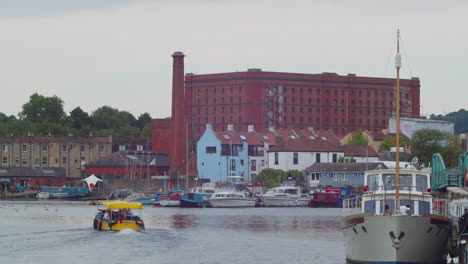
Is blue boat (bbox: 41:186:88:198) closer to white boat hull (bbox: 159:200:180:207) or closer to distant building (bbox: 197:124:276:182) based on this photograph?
distant building (bbox: 197:124:276:182)

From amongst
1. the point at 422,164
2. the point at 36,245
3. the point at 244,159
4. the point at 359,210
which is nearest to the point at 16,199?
the point at 244,159

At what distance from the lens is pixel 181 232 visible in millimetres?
90875

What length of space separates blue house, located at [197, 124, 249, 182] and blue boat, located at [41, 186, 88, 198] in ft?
71.9

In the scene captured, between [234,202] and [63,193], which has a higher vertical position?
[63,193]

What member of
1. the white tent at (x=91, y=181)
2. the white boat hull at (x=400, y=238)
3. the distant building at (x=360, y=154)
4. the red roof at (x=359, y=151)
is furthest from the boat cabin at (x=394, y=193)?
the white tent at (x=91, y=181)

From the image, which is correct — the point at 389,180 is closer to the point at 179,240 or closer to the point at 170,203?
the point at 179,240

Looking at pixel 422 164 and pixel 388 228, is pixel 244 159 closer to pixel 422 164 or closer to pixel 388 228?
pixel 422 164

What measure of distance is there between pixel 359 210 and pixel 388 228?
7.99m

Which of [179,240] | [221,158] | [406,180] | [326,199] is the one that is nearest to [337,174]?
[326,199]

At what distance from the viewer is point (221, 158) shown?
195 metres

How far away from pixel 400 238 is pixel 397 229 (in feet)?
1.62

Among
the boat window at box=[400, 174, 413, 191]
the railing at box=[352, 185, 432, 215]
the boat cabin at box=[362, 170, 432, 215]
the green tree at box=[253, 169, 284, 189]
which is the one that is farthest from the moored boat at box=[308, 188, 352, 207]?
the railing at box=[352, 185, 432, 215]

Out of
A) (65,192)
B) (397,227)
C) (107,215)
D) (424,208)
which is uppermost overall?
(65,192)

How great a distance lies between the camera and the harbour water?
2611 inches
